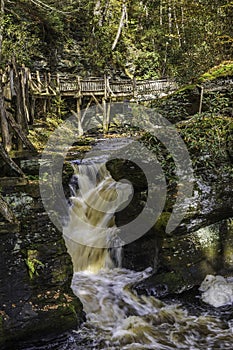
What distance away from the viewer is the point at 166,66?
1021 inches

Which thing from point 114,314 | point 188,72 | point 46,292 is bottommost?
point 114,314

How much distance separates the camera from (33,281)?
4.93 meters

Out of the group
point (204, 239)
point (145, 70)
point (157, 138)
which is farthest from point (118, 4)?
point (204, 239)

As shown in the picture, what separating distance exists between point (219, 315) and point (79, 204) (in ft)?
11.5

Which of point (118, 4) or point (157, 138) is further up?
point (118, 4)

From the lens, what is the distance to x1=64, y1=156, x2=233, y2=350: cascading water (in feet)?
15.6

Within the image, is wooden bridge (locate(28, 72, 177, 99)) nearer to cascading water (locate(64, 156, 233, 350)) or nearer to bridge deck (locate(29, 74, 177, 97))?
bridge deck (locate(29, 74, 177, 97))

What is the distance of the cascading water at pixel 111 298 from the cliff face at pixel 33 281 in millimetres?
474

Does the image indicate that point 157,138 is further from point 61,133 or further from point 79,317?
point 61,133

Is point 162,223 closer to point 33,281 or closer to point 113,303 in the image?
point 113,303

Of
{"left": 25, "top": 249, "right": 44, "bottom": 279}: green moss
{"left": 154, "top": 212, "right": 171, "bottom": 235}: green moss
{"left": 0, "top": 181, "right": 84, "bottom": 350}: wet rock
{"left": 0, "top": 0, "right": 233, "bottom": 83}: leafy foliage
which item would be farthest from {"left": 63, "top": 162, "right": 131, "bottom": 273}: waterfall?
{"left": 0, "top": 0, "right": 233, "bottom": 83}: leafy foliage

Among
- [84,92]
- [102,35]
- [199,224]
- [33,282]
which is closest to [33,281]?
[33,282]

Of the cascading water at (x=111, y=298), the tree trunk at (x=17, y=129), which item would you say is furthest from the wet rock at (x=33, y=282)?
the tree trunk at (x=17, y=129)

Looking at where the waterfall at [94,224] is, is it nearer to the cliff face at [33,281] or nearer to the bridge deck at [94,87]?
the cliff face at [33,281]
